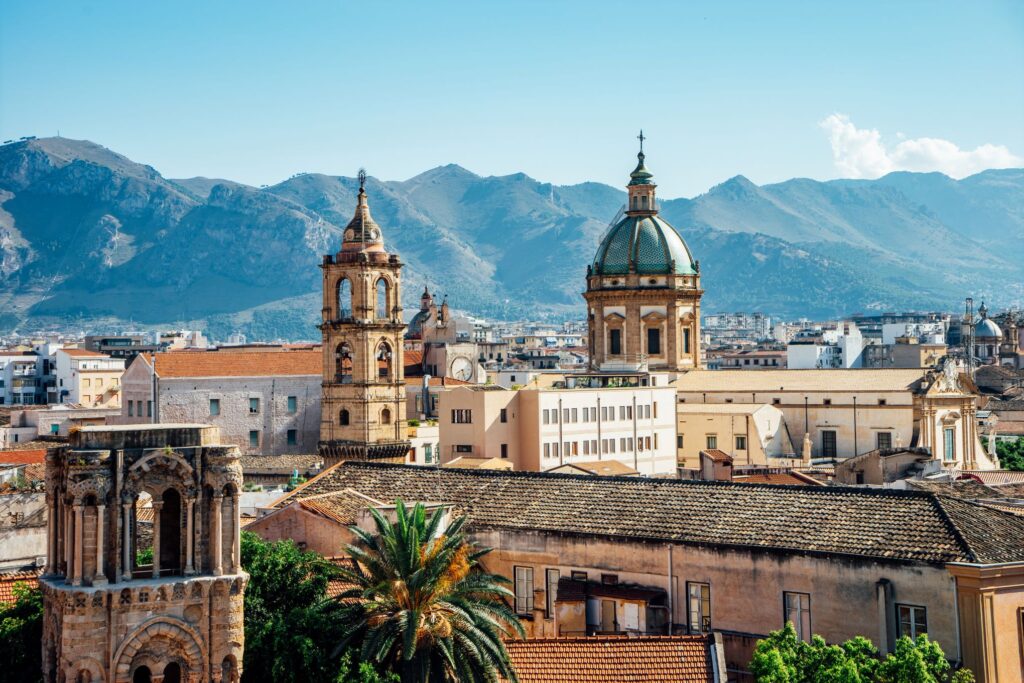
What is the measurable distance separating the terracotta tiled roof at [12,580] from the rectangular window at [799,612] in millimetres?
16362

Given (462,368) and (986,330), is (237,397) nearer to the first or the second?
(462,368)

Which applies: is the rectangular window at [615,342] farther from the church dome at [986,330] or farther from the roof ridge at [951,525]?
the church dome at [986,330]

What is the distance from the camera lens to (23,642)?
27438mm

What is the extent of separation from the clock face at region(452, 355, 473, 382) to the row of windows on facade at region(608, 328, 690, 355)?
2487 cm

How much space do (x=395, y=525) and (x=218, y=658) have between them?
5888 millimetres

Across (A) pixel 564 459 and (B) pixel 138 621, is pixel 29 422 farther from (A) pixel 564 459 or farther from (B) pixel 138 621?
(B) pixel 138 621

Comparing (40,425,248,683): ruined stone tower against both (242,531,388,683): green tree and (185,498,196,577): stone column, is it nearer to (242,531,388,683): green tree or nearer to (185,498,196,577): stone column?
(185,498,196,577): stone column

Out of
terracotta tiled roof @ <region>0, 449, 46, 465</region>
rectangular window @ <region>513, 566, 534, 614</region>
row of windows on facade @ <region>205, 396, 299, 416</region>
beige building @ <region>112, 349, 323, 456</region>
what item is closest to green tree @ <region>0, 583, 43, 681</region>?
rectangular window @ <region>513, 566, 534, 614</region>

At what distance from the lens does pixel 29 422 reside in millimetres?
101938

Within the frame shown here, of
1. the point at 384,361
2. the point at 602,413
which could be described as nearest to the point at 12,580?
the point at 384,361

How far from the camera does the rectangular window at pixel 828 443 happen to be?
3248 inches

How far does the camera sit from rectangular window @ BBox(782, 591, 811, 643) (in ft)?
99.8

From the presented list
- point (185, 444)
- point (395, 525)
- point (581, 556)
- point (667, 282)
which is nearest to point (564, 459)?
point (667, 282)

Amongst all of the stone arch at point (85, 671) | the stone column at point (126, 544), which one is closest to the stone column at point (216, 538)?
the stone column at point (126, 544)
